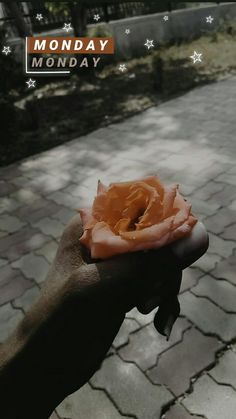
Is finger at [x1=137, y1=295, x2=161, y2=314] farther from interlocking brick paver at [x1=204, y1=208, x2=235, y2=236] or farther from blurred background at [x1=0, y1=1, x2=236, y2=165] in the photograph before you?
blurred background at [x1=0, y1=1, x2=236, y2=165]

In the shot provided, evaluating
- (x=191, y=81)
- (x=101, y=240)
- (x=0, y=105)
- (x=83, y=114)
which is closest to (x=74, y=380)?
(x=101, y=240)

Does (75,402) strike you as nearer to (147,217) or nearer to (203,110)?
(147,217)

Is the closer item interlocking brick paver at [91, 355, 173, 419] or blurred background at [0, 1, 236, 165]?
interlocking brick paver at [91, 355, 173, 419]

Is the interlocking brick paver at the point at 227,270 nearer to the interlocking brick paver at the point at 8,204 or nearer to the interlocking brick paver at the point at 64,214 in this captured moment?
the interlocking brick paver at the point at 64,214

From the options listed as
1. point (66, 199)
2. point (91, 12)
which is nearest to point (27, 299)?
point (66, 199)

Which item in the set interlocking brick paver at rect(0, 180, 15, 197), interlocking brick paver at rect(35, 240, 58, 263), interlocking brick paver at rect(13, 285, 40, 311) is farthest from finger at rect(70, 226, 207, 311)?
interlocking brick paver at rect(0, 180, 15, 197)

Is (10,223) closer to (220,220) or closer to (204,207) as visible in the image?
(204,207)
